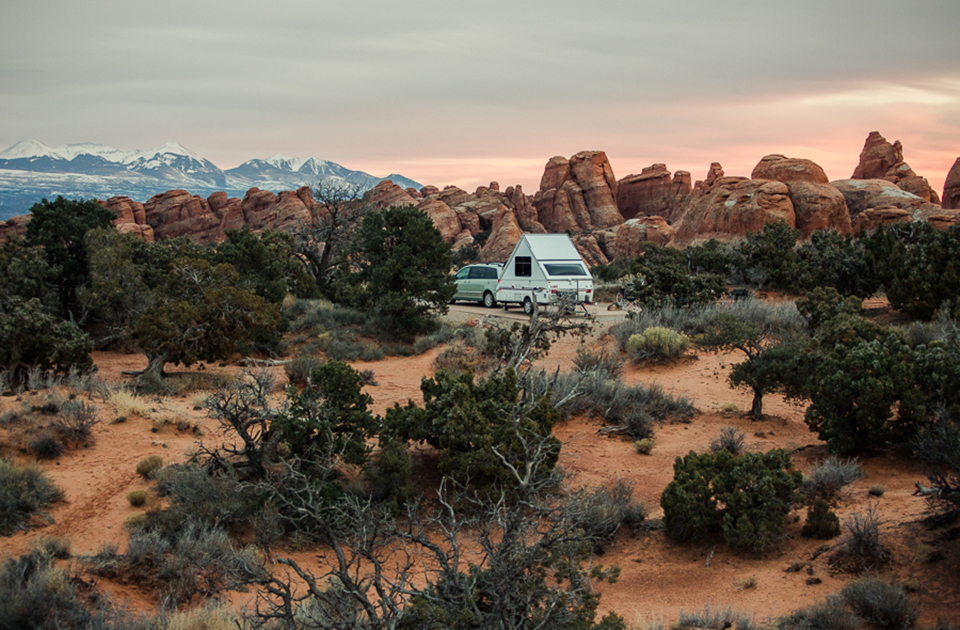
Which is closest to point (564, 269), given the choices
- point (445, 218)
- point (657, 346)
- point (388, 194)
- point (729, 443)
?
point (657, 346)

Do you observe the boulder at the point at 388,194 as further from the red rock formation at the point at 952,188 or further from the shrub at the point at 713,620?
the shrub at the point at 713,620

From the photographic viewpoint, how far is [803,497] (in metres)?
7.16

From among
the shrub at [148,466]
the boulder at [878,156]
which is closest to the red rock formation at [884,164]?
the boulder at [878,156]

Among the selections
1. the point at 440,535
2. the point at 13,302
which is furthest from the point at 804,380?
the point at 13,302

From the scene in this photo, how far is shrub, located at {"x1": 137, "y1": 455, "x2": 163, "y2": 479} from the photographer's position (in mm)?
8930

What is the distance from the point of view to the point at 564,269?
75.1ft

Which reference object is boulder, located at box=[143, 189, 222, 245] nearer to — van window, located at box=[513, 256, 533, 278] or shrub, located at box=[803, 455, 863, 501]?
van window, located at box=[513, 256, 533, 278]

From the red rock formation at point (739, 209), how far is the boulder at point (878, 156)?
28.9m

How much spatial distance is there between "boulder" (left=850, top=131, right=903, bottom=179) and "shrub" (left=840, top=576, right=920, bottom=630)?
62537 mm

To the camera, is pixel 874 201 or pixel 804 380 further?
pixel 874 201

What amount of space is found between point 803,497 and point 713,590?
1735 mm

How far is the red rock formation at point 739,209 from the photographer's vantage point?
33.9m

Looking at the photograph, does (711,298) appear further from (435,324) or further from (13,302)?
(13,302)

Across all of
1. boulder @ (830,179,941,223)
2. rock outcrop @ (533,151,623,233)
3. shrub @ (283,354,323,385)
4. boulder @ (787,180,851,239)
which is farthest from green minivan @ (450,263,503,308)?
rock outcrop @ (533,151,623,233)
